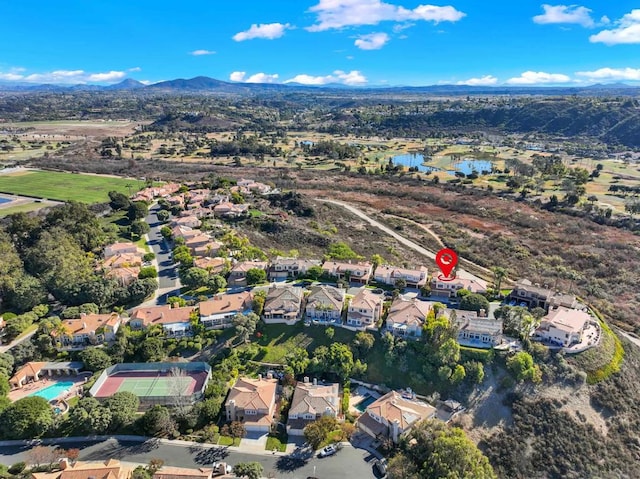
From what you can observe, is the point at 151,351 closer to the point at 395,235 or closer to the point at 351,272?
the point at 351,272

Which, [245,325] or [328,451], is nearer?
[328,451]

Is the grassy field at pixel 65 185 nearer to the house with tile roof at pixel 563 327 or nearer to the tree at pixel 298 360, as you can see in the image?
the tree at pixel 298 360

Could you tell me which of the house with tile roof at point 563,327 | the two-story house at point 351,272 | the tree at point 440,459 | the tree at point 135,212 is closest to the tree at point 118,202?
the tree at point 135,212

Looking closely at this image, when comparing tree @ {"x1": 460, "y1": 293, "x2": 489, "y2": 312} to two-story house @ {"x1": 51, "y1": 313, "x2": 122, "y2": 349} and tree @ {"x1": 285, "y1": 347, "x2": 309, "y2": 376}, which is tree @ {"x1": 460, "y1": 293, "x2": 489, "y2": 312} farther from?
two-story house @ {"x1": 51, "y1": 313, "x2": 122, "y2": 349}

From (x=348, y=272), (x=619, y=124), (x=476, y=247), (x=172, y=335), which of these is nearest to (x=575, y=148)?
(x=619, y=124)

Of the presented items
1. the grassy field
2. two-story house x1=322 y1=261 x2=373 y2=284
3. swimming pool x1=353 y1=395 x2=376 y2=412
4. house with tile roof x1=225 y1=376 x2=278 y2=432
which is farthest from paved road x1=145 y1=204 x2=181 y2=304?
swimming pool x1=353 y1=395 x2=376 y2=412

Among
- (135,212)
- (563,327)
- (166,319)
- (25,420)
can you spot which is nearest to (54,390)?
(25,420)

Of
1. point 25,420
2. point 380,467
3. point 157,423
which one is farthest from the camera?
point 157,423
